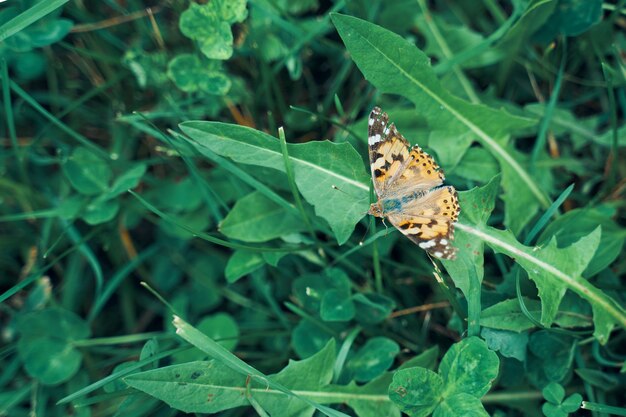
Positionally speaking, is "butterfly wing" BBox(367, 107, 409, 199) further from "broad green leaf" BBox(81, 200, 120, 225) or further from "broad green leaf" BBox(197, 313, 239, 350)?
"broad green leaf" BBox(81, 200, 120, 225)

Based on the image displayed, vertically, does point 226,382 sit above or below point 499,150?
below

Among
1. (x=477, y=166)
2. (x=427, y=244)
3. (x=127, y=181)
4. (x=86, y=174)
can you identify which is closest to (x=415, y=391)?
(x=427, y=244)

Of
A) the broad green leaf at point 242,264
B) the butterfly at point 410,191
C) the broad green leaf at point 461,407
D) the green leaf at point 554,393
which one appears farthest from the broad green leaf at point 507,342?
the broad green leaf at point 242,264

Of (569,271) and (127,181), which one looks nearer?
(569,271)

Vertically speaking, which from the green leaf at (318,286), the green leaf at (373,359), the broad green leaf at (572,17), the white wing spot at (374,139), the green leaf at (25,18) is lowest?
the green leaf at (373,359)

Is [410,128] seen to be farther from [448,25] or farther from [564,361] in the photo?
[564,361]

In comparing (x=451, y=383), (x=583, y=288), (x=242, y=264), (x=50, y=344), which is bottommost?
(x=50, y=344)

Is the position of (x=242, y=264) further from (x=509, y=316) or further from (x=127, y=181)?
(x=509, y=316)

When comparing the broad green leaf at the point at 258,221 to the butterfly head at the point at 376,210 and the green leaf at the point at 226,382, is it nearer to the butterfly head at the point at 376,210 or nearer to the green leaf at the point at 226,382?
the butterfly head at the point at 376,210
